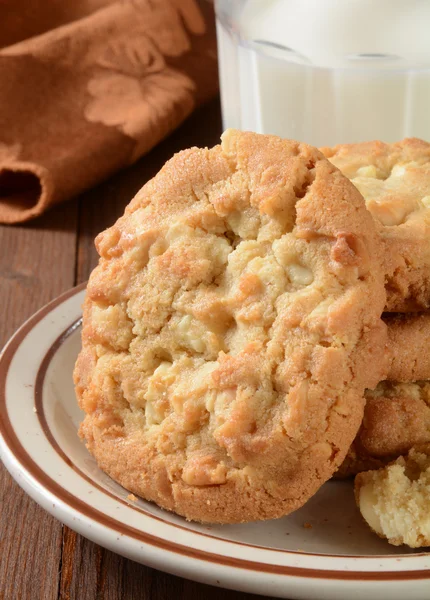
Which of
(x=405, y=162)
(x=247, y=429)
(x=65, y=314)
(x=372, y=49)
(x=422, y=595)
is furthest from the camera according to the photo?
(x=372, y=49)

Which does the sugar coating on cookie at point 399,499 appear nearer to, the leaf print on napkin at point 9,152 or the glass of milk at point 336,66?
the glass of milk at point 336,66

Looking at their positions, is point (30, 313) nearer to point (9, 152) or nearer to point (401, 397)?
point (9, 152)

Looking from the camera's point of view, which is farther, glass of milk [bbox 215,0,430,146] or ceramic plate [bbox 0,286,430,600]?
glass of milk [bbox 215,0,430,146]

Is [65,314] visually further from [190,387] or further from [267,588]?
[267,588]

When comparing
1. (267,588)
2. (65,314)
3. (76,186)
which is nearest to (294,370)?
(267,588)

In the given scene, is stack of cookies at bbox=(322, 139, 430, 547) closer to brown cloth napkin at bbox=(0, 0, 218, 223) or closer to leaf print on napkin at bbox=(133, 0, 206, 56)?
brown cloth napkin at bbox=(0, 0, 218, 223)

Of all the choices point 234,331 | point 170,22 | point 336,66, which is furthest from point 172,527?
point 170,22

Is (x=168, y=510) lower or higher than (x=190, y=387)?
lower

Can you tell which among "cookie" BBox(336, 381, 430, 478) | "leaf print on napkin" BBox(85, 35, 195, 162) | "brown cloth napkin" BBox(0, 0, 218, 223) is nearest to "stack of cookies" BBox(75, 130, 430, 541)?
"cookie" BBox(336, 381, 430, 478)
